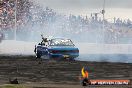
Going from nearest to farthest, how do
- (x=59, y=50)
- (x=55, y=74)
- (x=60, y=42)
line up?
1. (x=55, y=74)
2. (x=59, y=50)
3. (x=60, y=42)

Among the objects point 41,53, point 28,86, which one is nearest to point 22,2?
point 41,53

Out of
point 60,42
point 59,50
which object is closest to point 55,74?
point 59,50

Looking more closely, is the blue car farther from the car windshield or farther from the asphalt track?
the asphalt track

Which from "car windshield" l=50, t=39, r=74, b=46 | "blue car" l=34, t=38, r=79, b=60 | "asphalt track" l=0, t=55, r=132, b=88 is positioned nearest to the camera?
"asphalt track" l=0, t=55, r=132, b=88

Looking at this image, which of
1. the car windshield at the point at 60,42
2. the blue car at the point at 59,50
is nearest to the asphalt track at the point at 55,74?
the blue car at the point at 59,50

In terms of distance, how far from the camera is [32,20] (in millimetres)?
175375

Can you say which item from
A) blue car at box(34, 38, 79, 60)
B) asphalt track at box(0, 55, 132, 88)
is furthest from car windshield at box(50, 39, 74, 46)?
asphalt track at box(0, 55, 132, 88)

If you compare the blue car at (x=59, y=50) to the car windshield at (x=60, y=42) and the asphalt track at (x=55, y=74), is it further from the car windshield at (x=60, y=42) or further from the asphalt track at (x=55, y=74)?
the asphalt track at (x=55, y=74)

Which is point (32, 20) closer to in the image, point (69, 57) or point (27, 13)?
point (27, 13)

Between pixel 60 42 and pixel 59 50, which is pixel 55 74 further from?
pixel 60 42

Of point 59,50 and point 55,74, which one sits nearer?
point 55,74

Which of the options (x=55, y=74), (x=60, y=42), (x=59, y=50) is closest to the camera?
(x=55, y=74)

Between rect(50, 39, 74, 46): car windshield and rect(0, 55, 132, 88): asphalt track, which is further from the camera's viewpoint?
rect(50, 39, 74, 46): car windshield

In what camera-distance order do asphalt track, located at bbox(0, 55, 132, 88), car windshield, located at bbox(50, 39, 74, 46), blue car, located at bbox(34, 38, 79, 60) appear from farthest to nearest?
car windshield, located at bbox(50, 39, 74, 46)
blue car, located at bbox(34, 38, 79, 60)
asphalt track, located at bbox(0, 55, 132, 88)
